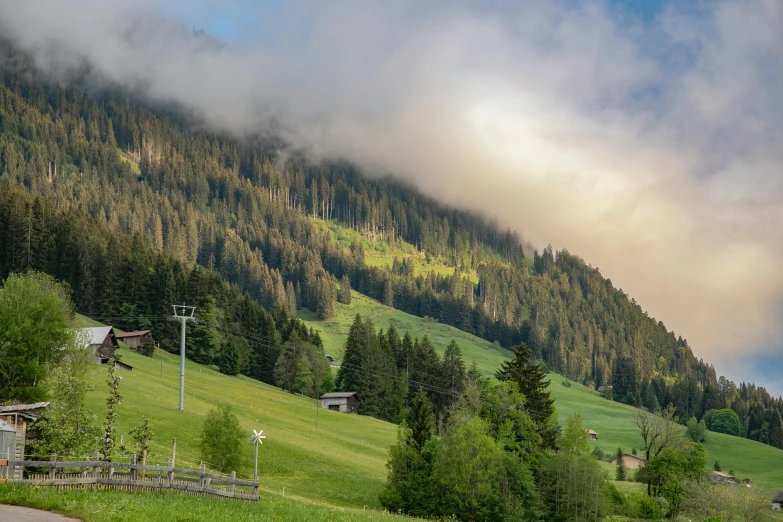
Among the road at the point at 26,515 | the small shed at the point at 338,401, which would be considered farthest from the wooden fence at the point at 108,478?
the small shed at the point at 338,401

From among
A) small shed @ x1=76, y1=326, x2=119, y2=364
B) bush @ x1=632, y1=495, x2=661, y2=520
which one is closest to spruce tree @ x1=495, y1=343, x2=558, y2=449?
bush @ x1=632, y1=495, x2=661, y2=520

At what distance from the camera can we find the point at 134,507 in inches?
1102

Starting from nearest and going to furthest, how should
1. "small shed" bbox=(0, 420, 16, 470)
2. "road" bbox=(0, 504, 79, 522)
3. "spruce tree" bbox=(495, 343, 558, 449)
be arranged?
"road" bbox=(0, 504, 79, 522)
"small shed" bbox=(0, 420, 16, 470)
"spruce tree" bbox=(495, 343, 558, 449)

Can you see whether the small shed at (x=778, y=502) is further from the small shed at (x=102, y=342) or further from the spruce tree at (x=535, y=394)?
the small shed at (x=102, y=342)

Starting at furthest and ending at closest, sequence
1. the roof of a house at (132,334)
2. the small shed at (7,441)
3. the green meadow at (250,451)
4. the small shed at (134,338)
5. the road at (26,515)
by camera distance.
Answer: the small shed at (134,338) → the roof of a house at (132,334) → the small shed at (7,441) → the green meadow at (250,451) → the road at (26,515)

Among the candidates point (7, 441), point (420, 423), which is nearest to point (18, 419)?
point (7, 441)

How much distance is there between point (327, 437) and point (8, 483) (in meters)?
65.1

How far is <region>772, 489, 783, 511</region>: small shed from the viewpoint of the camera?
399 ft

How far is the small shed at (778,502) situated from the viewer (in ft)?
399

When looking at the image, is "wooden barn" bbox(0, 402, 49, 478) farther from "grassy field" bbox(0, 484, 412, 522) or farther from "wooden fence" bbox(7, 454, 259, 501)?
"grassy field" bbox(0, 484, 412, 522)

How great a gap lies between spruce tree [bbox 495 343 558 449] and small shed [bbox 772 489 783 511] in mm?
53527

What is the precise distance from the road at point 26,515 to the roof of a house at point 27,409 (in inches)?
676

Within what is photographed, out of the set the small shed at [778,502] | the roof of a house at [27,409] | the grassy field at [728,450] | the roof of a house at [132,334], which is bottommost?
the small shed at [778,502]

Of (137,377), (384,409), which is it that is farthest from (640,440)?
(137,377)
